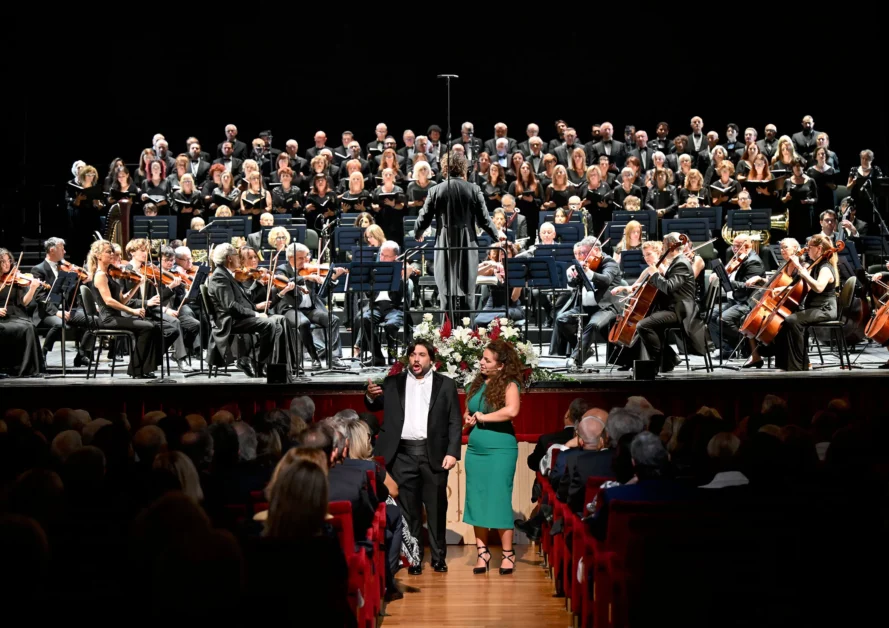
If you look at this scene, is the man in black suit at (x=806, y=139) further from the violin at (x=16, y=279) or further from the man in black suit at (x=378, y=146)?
the violin at (x=16, y=279)

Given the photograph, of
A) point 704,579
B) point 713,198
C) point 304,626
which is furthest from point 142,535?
point 713,198

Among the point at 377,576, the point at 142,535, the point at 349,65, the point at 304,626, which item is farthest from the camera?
the point at 349,65

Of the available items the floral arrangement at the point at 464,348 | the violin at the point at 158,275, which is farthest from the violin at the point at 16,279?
the floral arrangement at the point at 464,348

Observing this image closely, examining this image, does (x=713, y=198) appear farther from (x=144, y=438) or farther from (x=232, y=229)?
(x=144, y=438)

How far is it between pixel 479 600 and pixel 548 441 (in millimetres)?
1063

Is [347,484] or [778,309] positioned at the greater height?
[778,309]

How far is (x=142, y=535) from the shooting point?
288cm

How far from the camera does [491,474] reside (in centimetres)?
585

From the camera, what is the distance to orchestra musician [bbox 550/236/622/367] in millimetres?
8914

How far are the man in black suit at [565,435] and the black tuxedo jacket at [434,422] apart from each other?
0.47 m

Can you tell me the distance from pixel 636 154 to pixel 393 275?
21.1 feet

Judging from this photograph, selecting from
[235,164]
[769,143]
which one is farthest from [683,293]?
[235,164]

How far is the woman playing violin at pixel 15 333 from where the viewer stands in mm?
8617

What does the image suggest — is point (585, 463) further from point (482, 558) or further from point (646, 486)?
point (482, 558)
